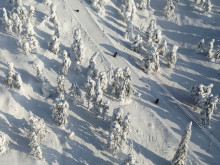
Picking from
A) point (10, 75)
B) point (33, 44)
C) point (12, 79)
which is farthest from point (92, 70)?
point (10, 75)

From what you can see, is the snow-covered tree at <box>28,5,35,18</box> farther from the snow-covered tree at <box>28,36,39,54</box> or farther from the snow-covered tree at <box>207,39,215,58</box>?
the snow-covered tree at <box>207,39,215,58</box>

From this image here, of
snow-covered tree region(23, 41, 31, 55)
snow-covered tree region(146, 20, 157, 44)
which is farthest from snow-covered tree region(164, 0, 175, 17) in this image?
snow-covered tree region(23, 41, 31, 55)

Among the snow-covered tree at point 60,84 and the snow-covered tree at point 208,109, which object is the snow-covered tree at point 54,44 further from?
the snow-covered tree at point 208,109

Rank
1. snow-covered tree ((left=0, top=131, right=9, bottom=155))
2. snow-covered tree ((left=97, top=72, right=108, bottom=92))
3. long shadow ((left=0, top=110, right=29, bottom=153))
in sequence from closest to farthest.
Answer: snow-covered tree ((left=0, top=131, right=9, bottom=155))
long shadow ((left=0, top=110, right=29, bottom=153))
snow-covered tree ((left=97, top=72, right=108, bottom=92))

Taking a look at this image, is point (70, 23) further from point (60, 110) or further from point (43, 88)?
point (60, 110)

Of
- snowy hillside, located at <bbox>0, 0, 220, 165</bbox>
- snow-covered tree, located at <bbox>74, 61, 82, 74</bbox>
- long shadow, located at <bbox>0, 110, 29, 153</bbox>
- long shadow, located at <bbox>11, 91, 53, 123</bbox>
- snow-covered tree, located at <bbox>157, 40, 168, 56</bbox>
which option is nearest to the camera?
long shadow, located at <bbox>0, 110, 29, 153</bbox>

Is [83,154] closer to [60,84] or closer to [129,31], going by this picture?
[60,84]

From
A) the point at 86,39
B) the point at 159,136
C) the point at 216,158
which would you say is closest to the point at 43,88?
the point at 86,39
